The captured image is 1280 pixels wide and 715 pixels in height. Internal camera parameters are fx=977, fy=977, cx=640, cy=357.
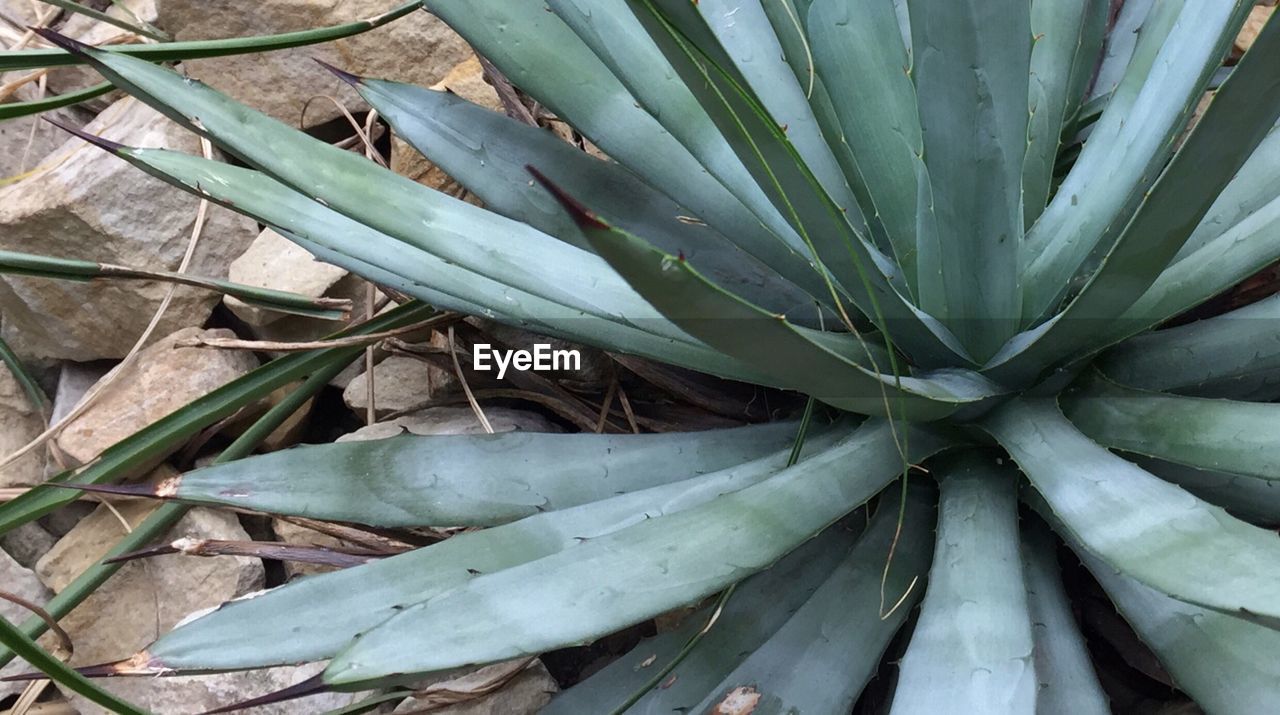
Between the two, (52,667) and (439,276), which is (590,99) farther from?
(52,667)

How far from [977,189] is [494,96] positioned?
731 millimetres

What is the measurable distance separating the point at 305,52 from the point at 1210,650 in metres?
1.24

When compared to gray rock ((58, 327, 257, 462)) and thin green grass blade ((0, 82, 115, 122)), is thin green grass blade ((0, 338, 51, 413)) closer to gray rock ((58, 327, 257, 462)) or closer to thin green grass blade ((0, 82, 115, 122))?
gray rock ((58, 327, 257, 462))

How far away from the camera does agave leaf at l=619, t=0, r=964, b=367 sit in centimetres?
51

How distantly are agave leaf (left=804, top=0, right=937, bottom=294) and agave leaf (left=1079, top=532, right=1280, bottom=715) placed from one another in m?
0.28

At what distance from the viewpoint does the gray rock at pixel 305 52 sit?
4.24 ft

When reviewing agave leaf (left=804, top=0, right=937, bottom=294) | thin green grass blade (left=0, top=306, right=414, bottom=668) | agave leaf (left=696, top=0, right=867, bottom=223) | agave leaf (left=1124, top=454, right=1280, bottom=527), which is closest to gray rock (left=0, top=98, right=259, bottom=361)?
thin green grass blade (left=0, top=306, right=414, bottom=668)

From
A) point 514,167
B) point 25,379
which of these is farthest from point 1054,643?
point 25,379

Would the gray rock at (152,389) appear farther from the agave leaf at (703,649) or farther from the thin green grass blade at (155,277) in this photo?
the agave leaf at (703,649)

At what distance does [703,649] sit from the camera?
0.74 meters

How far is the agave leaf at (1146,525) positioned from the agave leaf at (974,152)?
0.09 meters

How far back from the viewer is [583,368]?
103 cm

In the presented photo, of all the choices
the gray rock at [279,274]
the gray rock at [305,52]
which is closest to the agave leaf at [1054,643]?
the gray rock at [279,274]

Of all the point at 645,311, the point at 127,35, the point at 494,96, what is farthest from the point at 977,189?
the point at 127,35
